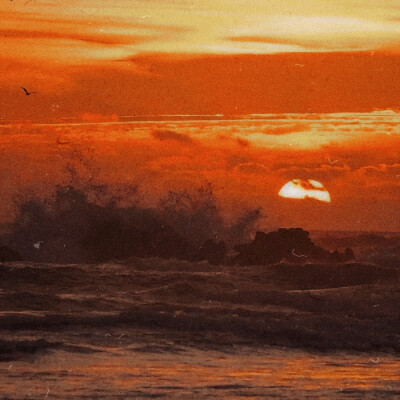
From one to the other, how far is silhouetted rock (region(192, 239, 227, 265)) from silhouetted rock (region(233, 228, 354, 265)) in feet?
1.35

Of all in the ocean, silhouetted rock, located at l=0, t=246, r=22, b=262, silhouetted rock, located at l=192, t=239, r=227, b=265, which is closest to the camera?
the ocean

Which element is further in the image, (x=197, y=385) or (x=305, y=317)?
(x=305, y=317)

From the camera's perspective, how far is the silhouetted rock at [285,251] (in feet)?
92.4

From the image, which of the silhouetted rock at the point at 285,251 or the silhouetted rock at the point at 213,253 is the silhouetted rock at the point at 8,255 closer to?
the silhouetted rock at the point at 213,253

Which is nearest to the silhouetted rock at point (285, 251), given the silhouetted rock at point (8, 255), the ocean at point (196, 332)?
the ocean at point (196, 332)

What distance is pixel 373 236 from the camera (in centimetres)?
3984

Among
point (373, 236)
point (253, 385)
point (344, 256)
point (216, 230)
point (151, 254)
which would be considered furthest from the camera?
point (373, 236)

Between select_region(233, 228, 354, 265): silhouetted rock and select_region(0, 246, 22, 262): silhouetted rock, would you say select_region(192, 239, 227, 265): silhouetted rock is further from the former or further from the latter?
select_region(0, 246, 22, 262): silhouetted rock

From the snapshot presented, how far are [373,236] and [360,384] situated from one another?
28.6 m

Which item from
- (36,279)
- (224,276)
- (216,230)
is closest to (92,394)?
(36,279)

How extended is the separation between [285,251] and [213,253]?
193 cm

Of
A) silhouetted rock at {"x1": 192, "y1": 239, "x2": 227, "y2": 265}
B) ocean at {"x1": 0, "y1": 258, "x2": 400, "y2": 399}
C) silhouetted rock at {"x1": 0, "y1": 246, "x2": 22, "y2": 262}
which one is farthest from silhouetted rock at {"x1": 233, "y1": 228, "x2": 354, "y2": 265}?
silhouetted rock at {"x1": 0, "y1": 246, "x2": 22, "y2": 262}

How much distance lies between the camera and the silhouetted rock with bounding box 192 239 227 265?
29.1 m

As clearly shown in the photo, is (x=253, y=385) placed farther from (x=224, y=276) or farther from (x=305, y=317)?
(x=224, y=276)
